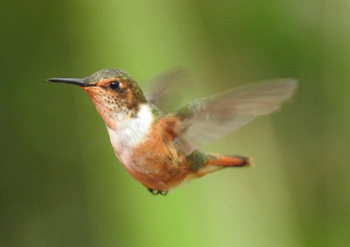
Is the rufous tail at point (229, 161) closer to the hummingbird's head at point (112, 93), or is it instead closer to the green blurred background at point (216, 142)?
the hummingbird's head at point (112, 93)

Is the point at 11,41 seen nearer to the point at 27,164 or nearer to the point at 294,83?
the point at 27,164

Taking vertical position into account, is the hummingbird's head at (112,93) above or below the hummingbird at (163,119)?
above

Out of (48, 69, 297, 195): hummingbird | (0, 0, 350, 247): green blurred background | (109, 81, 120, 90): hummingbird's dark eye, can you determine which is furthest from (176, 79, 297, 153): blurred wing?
(0, 0, 350, 247): green blurred background

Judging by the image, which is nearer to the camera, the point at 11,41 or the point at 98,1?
the point at 98,1

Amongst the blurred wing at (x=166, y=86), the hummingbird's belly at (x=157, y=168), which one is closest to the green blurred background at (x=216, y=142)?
the blurred wing at (x=166, y=86)

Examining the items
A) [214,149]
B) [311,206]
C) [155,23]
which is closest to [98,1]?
[155,23]

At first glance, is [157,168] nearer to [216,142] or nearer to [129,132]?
[129,132]
